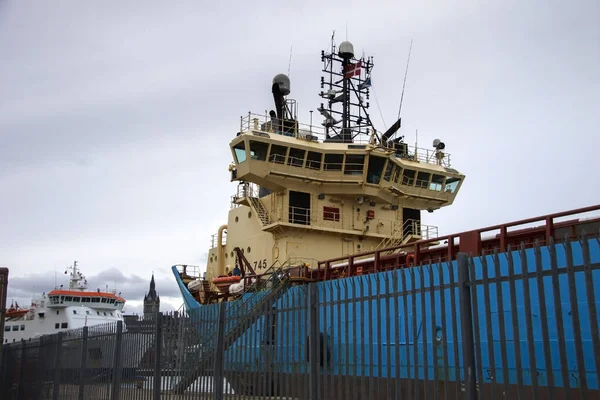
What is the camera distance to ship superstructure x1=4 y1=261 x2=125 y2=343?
4972 cm

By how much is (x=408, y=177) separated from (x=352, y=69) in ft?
23.2

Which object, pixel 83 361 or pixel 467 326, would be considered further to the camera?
pixel 83 361

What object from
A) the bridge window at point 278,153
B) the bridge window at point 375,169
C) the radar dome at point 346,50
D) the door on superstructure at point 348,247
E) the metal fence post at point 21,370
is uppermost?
the radar dome at point 346,50

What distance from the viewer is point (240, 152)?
1024 inches

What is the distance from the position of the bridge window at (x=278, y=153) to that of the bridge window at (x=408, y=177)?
223 inches

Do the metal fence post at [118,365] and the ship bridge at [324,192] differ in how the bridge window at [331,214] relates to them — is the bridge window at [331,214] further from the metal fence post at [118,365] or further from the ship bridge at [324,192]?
the metal fence post at [118,365]

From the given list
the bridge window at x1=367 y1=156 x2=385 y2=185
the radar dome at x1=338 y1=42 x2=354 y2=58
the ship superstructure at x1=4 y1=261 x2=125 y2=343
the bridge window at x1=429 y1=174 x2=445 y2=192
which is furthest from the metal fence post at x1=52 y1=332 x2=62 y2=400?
the ship superstructure at x1=4 y1=261 x2=125 y2=343

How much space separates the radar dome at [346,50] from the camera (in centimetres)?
3175

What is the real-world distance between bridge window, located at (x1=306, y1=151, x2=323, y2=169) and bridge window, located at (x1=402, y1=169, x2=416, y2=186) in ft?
13.6

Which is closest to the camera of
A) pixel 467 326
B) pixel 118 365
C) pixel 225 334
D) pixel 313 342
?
pixel 467 326

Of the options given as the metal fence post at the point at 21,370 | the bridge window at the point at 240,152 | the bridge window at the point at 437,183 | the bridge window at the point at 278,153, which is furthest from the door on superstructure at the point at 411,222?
the metal fence post at the point at 21,370

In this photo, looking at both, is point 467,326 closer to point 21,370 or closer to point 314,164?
point 21,370

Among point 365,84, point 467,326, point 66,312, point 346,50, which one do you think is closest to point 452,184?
point 365,84

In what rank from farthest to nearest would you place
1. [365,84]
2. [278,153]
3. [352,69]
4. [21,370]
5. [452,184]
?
[365,84] < [352,69] < [452,184] < [278,153] < [21,370]
